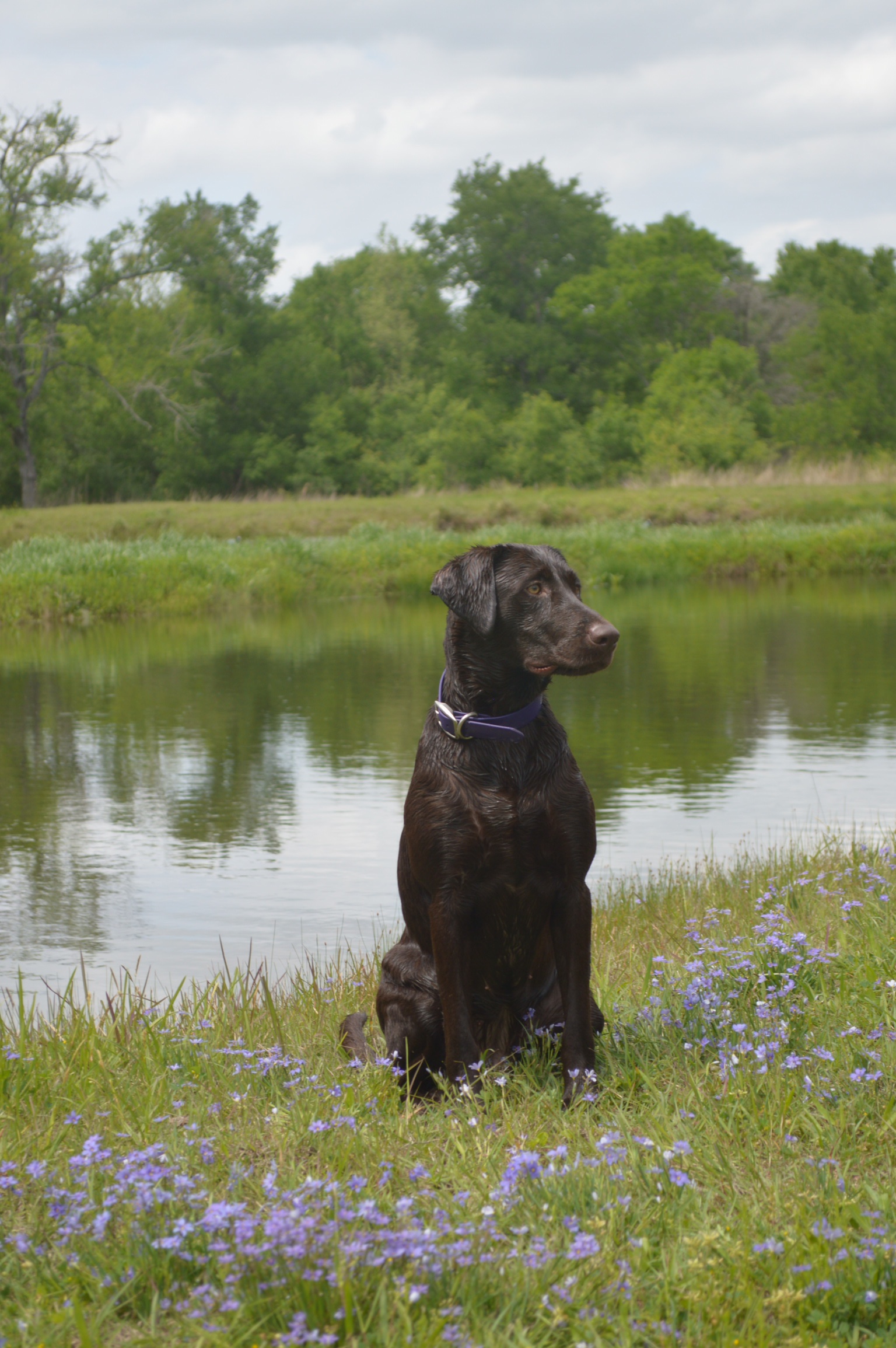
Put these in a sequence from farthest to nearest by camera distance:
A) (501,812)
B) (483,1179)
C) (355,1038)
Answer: (355,1038) < (501,812) < (483,1179)

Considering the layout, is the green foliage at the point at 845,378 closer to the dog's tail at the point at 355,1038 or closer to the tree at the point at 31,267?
the tree at the point at 31,267

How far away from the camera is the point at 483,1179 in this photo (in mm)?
3277

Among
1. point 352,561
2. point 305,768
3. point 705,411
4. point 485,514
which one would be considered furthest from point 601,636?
point 705,411

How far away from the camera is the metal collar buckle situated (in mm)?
3969

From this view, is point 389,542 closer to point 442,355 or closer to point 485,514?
point 485,514

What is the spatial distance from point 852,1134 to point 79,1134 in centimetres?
209

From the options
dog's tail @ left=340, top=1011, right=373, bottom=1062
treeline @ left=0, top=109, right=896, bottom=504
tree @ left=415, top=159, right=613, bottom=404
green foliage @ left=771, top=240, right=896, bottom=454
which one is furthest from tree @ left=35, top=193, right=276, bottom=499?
dog's tail @ left=340, top=1011, right=373, bottom=1062

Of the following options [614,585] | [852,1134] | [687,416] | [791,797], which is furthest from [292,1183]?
[687,416]

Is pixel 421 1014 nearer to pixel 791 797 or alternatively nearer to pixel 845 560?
pixel 791 797

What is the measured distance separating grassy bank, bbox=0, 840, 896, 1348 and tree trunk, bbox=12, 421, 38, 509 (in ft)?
163

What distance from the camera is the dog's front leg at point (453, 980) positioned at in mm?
3879

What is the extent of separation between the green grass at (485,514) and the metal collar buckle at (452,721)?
33.9 m

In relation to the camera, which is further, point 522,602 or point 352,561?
point 352,561

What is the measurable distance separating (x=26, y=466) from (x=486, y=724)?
51583 millimetres
